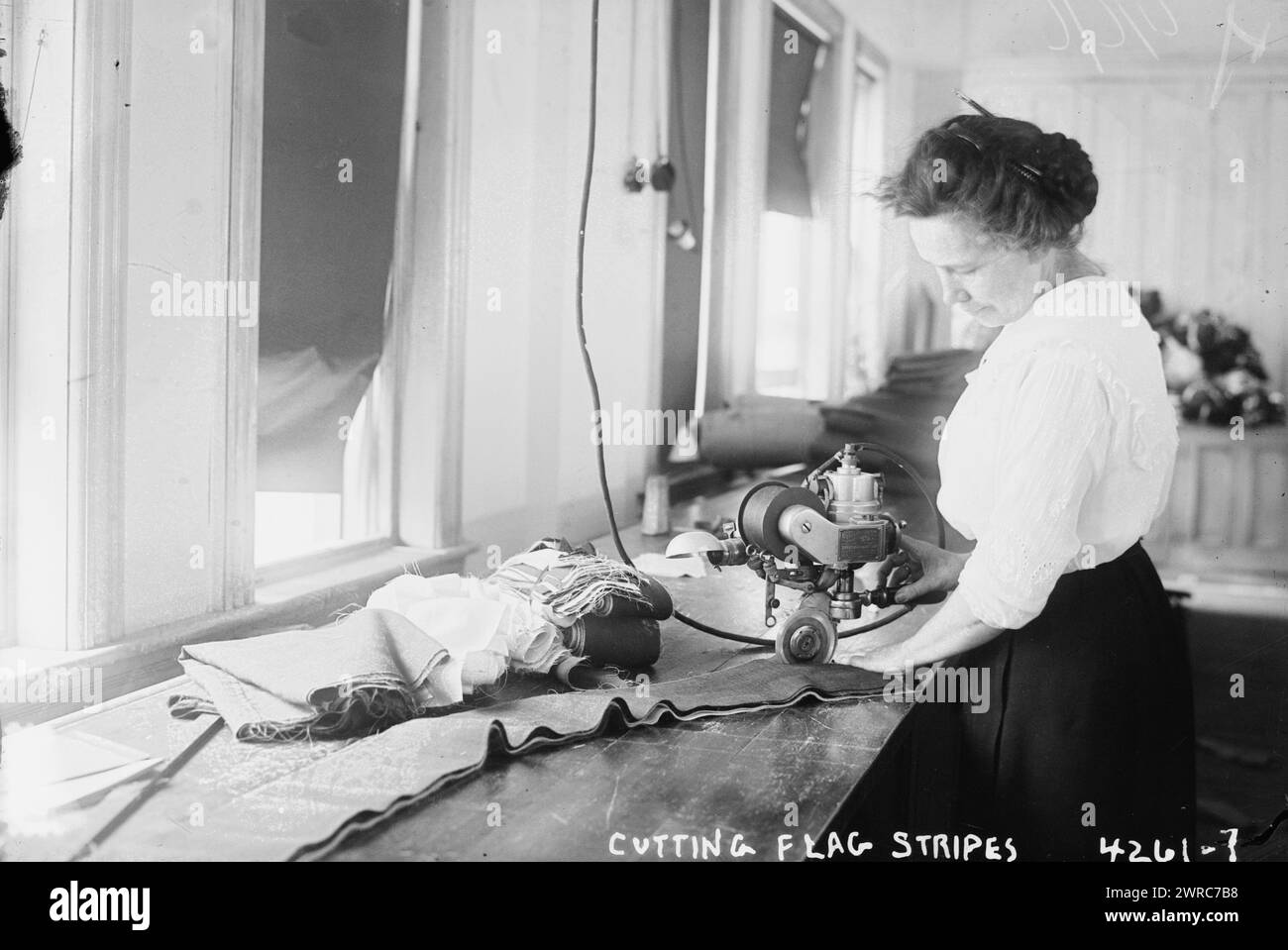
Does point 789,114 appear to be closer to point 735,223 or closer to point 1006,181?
point 735,223

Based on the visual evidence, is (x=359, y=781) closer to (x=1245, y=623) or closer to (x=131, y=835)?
(x=131, y=835)

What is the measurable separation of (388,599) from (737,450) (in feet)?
3.67

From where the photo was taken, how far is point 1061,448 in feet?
5.03

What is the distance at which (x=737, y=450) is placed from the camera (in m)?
2.58

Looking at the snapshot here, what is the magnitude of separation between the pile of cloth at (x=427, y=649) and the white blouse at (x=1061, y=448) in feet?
1.72

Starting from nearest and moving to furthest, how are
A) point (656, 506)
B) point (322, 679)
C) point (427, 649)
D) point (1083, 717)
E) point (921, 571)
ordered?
point (322, 679) < point (427, 649) < point (1083, 717) < point (921, 571) < point (656, 506)

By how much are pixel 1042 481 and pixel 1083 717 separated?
383 mm
